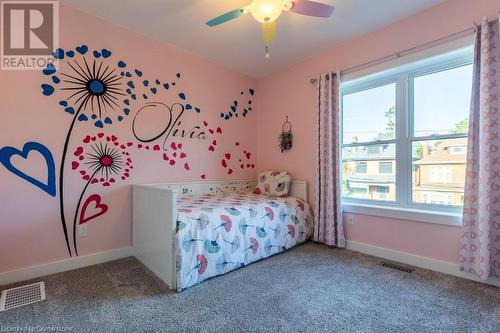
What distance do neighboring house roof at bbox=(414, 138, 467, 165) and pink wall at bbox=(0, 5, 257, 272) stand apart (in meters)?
2.43

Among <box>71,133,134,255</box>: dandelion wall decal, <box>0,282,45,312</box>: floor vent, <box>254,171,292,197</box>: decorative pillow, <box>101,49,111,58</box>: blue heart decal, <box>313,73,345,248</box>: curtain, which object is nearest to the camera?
<box>0,282,45,312</box>: floor vent

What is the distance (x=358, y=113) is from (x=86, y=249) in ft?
10.9

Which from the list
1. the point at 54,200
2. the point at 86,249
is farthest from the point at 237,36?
the point at 86,249

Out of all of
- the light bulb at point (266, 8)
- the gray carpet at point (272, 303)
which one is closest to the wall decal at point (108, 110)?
the gray carpet at point (272, 303)

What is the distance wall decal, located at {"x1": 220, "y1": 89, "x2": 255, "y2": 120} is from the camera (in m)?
3.61

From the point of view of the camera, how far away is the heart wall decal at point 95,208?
238 cm

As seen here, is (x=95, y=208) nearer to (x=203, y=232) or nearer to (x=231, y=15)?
(x=203, y=232)

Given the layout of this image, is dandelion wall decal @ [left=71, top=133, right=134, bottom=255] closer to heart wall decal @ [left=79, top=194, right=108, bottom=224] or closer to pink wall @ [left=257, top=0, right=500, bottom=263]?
heart wall decal @ [left=79, top=194, right=108, bottom=224]

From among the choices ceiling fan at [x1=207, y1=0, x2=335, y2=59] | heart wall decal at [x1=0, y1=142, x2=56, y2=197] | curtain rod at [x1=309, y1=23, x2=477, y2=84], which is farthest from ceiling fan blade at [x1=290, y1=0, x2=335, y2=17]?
heart wall decal at [x1=0, y1=142, x2=56, y2=197]

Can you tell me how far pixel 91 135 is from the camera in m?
2.44

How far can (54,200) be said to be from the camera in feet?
7.33

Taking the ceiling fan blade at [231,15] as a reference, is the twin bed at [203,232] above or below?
below

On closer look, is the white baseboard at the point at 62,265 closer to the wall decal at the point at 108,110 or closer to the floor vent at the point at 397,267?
the wall decal at the point at 108,110

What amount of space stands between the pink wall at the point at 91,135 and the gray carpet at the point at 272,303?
397mm
